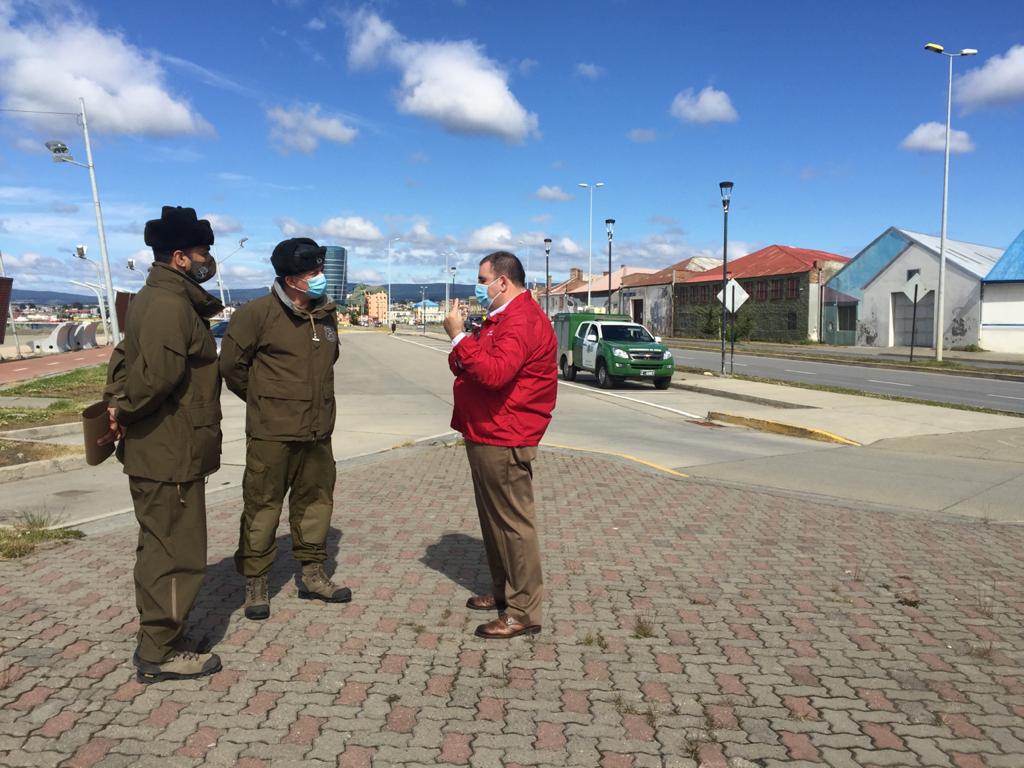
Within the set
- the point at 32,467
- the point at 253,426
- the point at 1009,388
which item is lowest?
the point at 1009,388

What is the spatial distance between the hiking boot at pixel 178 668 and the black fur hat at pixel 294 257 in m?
1.91

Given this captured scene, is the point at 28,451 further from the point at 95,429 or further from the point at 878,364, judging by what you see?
the point at 878,364

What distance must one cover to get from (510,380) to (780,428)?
921 centimetres

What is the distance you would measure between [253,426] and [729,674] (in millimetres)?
2634

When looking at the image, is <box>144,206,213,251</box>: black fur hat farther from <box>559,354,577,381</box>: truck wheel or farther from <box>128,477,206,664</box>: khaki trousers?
<box>559,354,577,381</box>: truck wheel

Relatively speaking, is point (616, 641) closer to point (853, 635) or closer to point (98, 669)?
point (853, 635)

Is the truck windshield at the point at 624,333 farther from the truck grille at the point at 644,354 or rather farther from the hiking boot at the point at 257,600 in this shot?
the hiking boot at the point at 257,600

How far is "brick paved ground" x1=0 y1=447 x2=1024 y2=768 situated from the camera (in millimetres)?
2900

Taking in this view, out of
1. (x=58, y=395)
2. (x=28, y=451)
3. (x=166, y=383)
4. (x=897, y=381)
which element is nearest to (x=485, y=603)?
(x=166, y=383)

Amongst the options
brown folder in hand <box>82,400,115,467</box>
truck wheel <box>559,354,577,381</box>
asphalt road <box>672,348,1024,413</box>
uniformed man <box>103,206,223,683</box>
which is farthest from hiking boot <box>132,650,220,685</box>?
truck wheel <box>559,354,577,381</box>

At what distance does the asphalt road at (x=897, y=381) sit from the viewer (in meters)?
17.6

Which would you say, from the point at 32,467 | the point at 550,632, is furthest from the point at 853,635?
the point at 32,467

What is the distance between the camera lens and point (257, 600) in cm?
418

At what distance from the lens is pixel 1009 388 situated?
67.3ft
